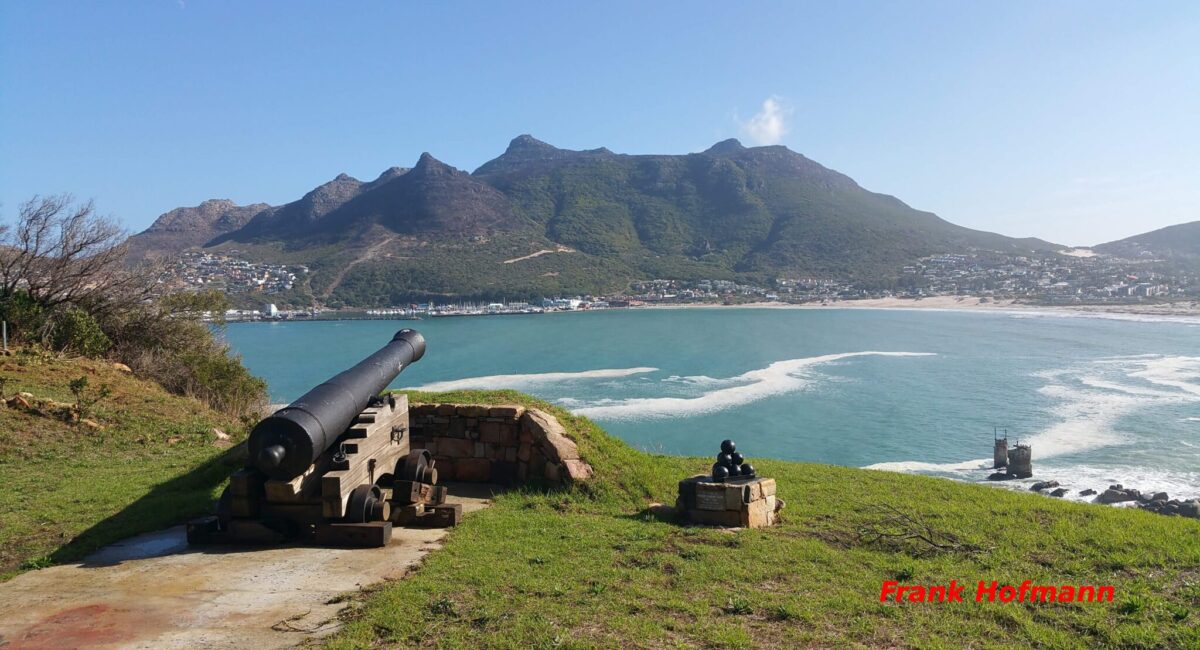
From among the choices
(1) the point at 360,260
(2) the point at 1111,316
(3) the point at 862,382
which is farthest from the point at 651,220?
(3) the point at 862,382

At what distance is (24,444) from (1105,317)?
103m

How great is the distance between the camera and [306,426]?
5594 mm

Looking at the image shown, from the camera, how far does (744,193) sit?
179 m

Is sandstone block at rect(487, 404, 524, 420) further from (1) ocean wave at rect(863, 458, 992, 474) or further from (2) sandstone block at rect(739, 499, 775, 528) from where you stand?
(1) ocean wave at rect(863, 458, 992, 474)

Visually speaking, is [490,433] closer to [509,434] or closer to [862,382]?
[509,434]

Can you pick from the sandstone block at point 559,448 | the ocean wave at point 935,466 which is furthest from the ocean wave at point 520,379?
the sandstone block at point 559,448

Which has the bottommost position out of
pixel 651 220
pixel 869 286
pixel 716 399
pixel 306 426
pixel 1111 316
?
pixel 716 399

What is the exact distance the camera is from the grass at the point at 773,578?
4.14 m

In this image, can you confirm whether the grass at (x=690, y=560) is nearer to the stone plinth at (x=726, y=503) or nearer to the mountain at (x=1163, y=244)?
the stone plinth at (x=726, y=503)

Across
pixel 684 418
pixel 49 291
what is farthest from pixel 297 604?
pixel 684 418

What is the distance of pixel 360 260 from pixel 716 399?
10645 centimetres

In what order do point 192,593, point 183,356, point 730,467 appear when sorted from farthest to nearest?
point 183,356
point 730,467
point 192,593

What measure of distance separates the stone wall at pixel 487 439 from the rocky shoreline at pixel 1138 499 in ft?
45.9

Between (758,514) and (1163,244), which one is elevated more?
(1163,244)
